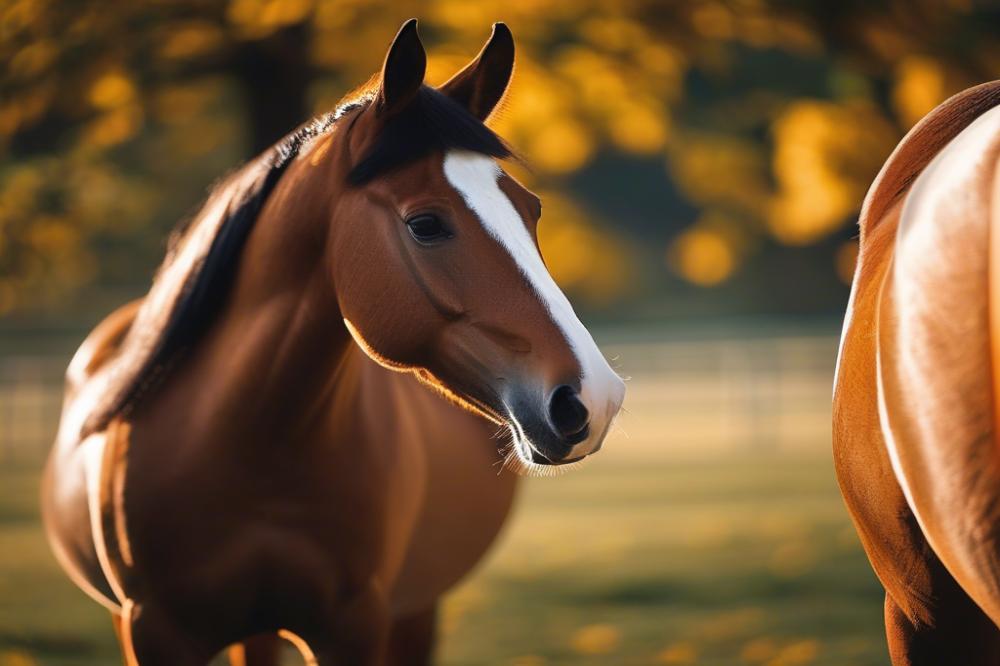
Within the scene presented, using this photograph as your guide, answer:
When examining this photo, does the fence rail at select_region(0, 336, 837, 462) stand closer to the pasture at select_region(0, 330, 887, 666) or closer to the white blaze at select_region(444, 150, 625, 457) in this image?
the pasture at select_region(0, 330, 887, 666)

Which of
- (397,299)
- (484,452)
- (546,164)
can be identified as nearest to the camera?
(397,299)

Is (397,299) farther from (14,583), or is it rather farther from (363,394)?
(14,583)

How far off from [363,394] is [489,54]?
36.4 inches

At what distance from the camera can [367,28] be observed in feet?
19.8

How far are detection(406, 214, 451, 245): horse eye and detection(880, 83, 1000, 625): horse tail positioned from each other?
89 cm

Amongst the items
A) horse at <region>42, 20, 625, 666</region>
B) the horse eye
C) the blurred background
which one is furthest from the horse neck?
the blurred background

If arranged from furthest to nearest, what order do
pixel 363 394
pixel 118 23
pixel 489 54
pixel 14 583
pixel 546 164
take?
1. pixel 546 164
2. pixel 14 583
3. pixel 118 23
4. pixel 363 394
5. pixel 489 54

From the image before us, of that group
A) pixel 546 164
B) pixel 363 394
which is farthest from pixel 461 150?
pixel 546 164

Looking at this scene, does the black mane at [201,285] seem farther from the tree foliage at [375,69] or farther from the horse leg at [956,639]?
the tree foliage at [375,69]

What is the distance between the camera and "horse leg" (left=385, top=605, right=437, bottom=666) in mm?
4062

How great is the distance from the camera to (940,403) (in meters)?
1.79

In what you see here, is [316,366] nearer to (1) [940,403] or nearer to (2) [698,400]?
(1) [940,403]

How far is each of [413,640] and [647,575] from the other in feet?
13.3

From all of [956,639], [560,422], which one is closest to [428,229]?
[560,422]
